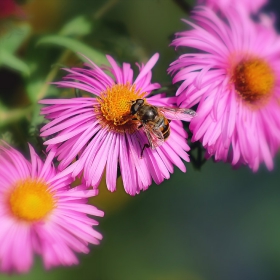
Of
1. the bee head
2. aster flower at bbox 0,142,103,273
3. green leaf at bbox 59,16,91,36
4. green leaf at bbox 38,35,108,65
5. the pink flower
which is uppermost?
green leaf at bbox 59,16,91,36

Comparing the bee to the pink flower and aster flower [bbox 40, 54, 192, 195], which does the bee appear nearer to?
aster flower [bbox 40, 54, 192, 195]

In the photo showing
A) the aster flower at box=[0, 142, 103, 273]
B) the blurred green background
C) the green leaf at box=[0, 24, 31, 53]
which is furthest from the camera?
the blurred green background

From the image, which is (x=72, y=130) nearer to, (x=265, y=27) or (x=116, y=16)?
(x=265, y=27)

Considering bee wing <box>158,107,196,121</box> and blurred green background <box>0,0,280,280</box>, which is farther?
blurred green background <box>0,0,280,280</box>

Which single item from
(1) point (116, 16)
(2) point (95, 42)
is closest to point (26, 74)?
(2) point (95, 42)

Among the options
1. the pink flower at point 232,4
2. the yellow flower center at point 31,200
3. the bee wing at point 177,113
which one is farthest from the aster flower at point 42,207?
the pink flower at point 232,4

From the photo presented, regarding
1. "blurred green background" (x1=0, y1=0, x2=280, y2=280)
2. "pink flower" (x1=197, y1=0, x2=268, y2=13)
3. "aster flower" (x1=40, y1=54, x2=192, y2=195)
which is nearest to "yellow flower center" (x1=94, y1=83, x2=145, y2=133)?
"aster flower" (x1=40, y1=54, x2=192, y2=195)
